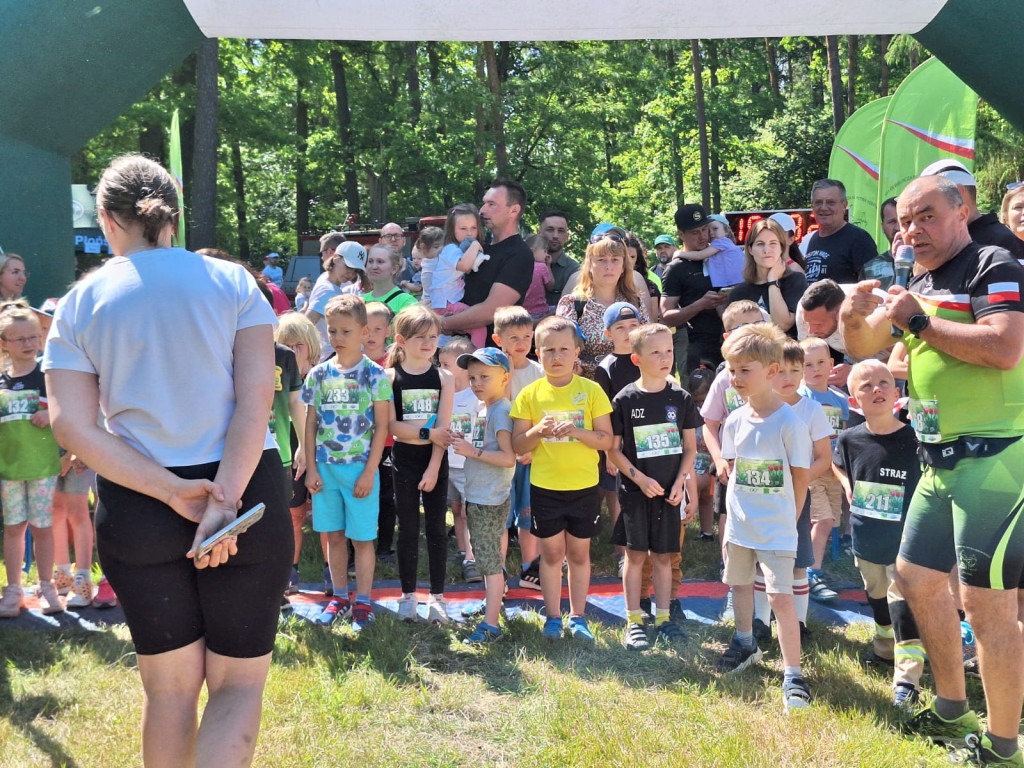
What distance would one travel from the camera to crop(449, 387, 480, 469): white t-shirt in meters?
5.26

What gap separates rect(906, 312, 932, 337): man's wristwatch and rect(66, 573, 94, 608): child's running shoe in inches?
171

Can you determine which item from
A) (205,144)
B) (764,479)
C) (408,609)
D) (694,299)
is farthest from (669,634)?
(205,144)

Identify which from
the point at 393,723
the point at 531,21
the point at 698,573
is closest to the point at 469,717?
the point at 393,723

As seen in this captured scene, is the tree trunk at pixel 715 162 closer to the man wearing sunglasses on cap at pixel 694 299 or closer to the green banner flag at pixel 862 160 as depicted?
the green banner flag at pixel 862 160

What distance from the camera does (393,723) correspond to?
3.57 m

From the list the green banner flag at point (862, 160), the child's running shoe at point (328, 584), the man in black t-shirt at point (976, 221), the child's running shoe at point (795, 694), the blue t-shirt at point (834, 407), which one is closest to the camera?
the man in black t-shirt at point (976, 221)

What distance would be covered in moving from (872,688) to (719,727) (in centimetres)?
84

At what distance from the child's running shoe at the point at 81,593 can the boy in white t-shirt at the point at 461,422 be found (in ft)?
6.82

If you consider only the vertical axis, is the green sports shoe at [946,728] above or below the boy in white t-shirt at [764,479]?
below

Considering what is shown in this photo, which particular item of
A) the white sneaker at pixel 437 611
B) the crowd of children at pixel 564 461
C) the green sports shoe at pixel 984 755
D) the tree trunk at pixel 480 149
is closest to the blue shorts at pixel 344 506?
the crowd of children at pixel 564 461

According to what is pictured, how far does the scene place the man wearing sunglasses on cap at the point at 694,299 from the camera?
6.42m

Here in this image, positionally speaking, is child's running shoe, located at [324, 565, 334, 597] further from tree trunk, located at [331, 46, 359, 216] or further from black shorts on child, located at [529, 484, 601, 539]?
tree trunk, located at [331, 46, 359, 216]

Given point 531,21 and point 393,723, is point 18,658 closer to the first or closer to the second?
point 393,723

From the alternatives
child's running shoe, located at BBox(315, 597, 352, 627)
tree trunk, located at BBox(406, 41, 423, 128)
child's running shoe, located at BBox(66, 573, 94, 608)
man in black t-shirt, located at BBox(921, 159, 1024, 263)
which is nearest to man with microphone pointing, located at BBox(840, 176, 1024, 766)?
man in black t-shirt, located at BBox(921, 159, 1024, 263)
